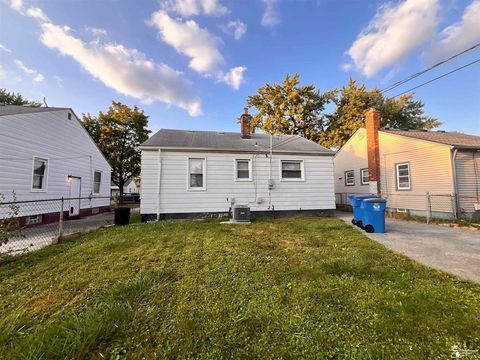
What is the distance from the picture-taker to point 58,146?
10.5 meters

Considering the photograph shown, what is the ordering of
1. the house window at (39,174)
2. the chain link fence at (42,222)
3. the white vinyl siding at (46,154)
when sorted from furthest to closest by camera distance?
1. the house window at (39,174)
2. the white vinyl siding at (46,154)
3. the chain link fence at (42,222)

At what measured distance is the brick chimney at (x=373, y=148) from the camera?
512 inches

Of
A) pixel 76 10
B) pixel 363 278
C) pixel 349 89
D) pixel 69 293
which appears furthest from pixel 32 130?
pixel 349 89

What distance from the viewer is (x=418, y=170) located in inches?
432

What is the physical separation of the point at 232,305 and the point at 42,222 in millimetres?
10742

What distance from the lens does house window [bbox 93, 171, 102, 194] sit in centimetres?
1409

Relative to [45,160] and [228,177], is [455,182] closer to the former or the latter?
[228,177]

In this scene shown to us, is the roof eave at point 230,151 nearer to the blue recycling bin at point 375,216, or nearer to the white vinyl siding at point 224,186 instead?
the white vinyl siding at point 224,186

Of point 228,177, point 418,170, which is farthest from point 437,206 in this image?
point 228,177

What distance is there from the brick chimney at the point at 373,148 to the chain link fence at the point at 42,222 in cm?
1444

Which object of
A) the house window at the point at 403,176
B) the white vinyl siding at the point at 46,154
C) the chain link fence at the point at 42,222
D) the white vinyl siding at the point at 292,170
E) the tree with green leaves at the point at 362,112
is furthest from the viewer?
the tree with green leaves at the point at 362,112

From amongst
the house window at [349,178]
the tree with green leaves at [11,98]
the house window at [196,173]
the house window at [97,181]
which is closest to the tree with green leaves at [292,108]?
the house window at [349,178]

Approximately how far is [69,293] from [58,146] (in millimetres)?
10249

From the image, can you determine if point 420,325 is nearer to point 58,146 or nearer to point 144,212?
point 144,212
